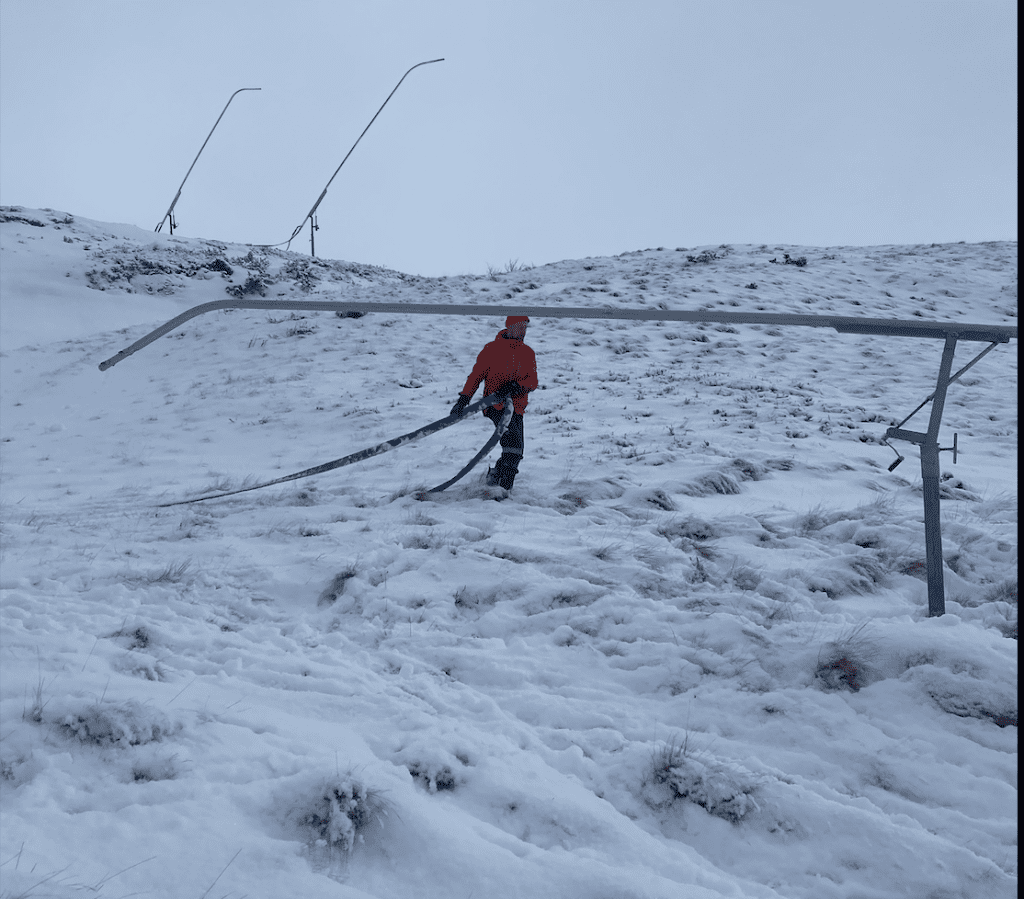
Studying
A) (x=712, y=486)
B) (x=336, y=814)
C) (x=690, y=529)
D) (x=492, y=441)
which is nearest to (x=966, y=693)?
(x=690, y=529)

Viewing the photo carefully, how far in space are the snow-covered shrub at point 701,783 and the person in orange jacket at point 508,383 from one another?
11.0ft

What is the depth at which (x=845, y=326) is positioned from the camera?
98.7 inches

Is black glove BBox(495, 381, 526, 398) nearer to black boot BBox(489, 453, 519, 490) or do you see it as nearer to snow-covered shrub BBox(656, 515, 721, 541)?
black boot BBox(489, 453, 519, 490)

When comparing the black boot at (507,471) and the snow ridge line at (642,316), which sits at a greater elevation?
the snow ridge line at (642,316)

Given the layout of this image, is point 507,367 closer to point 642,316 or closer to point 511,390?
point 511,390

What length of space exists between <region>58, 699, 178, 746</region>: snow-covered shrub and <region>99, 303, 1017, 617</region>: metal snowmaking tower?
119cm

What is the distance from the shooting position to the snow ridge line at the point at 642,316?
6.76 ft

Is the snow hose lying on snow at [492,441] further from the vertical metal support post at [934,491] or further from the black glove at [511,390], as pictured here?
the vertical metal support post at [934,491]

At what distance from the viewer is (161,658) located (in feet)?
9.43

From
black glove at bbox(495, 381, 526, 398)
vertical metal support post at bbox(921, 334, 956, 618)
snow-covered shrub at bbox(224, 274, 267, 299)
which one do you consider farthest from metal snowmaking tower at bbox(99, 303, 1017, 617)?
snow-covered shrub at bbox(224, 274, 267, 299)

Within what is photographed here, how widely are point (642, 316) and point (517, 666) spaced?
5.67 ft

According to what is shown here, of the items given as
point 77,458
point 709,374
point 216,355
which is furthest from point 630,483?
point 216,355

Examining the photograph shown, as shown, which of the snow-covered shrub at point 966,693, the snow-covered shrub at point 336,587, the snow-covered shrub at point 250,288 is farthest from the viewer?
the snow-covered shrub at point 250,288

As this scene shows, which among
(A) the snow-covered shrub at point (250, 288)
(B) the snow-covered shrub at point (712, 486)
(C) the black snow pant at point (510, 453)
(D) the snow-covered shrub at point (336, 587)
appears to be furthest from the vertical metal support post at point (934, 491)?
(A) the snow-covered shrub at point (250, 288)
